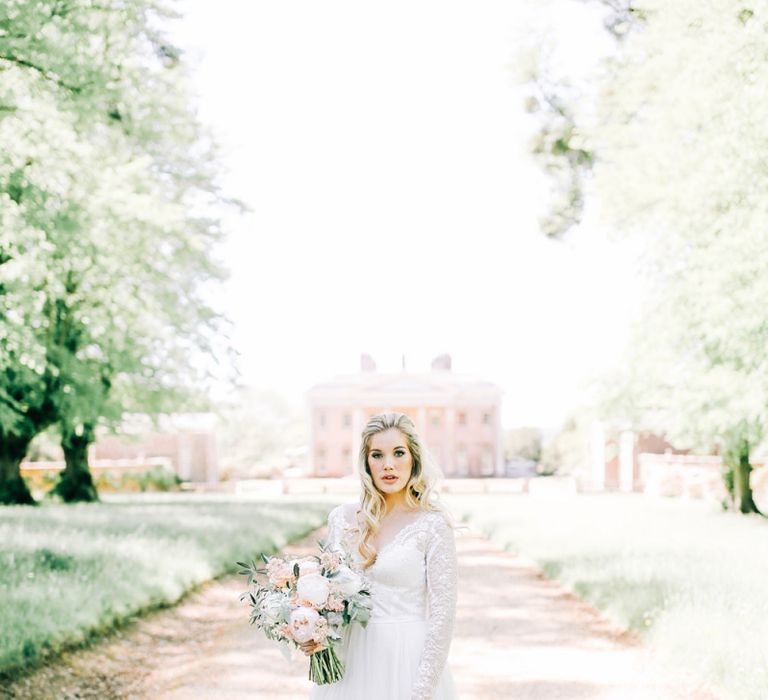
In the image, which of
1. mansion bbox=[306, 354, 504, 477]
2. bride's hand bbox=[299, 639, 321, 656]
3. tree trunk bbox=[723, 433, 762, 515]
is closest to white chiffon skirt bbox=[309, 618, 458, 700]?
bride's hand bbox=[299, 639, 321, 656]

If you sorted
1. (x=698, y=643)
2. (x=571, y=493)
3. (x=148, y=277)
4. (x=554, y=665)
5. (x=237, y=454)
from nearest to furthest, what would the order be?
(x=698, y=643) < (x=554, y=665) < (x=148, y=277) < (x=571, y=493) < (x=237, y=454)

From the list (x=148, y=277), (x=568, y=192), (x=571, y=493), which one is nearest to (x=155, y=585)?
(x=148, y=277)

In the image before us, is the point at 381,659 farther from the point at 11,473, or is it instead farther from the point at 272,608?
the point at 11,473

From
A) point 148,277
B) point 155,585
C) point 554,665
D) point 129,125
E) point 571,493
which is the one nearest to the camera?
point 554,665

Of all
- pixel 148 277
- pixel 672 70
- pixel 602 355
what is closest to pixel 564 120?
pixel 602 355

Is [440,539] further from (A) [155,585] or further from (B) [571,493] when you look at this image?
(B) [571,493]

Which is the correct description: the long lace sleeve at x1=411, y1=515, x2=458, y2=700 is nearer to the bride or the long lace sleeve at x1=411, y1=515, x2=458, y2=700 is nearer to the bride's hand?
the bride

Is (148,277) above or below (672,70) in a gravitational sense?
below

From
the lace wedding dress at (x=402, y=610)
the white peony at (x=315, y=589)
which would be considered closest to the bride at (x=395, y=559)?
the lace wedding dress at (x=402, y=610)

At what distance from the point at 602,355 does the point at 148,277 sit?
10.5 meters

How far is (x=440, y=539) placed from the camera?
3.66 meters

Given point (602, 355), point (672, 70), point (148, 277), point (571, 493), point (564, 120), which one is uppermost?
point (564, 120)

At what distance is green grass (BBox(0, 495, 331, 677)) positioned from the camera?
8.50 metres

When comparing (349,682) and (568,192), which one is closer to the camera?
(349,682)
